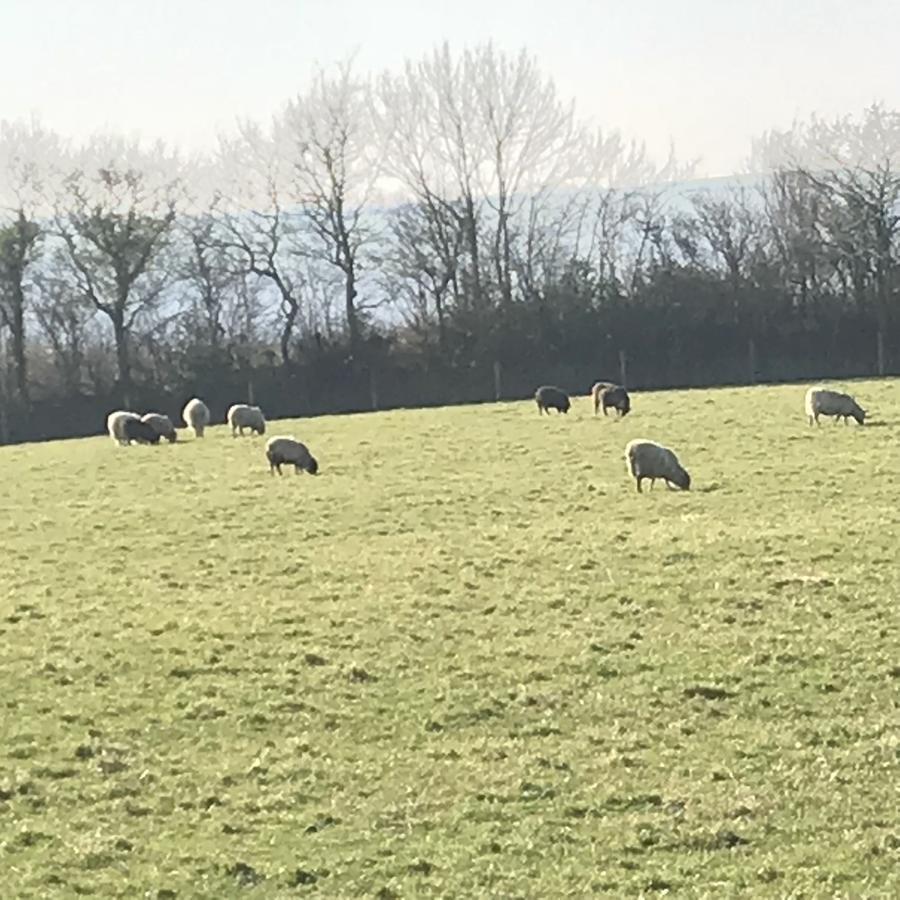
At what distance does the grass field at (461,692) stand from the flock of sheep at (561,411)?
393 millimetres

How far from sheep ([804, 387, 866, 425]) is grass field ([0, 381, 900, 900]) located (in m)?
6.67

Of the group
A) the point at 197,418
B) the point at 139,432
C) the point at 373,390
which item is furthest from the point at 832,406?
the point at 373,390

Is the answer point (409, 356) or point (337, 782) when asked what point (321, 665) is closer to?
point (337, 782)

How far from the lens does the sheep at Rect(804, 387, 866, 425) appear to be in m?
29.8

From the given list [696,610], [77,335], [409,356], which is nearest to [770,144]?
[409,356]

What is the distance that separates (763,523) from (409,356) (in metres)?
37.8

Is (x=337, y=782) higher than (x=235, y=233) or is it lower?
lower

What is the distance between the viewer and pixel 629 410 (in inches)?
1409

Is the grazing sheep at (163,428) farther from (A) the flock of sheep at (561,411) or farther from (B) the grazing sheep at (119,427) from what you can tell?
(B) the grazing sheep at (119,427)

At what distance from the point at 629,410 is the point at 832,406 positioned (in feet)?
22.2

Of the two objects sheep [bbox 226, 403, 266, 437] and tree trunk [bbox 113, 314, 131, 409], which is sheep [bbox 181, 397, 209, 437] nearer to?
sheep [bbox 226, 403, 266, 437]

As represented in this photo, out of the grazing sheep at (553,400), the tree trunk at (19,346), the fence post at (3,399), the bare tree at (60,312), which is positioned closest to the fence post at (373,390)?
the bare tree at (60,312)

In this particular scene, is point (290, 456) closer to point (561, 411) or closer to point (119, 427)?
point (119, 427)

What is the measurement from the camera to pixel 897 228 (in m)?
56.8
